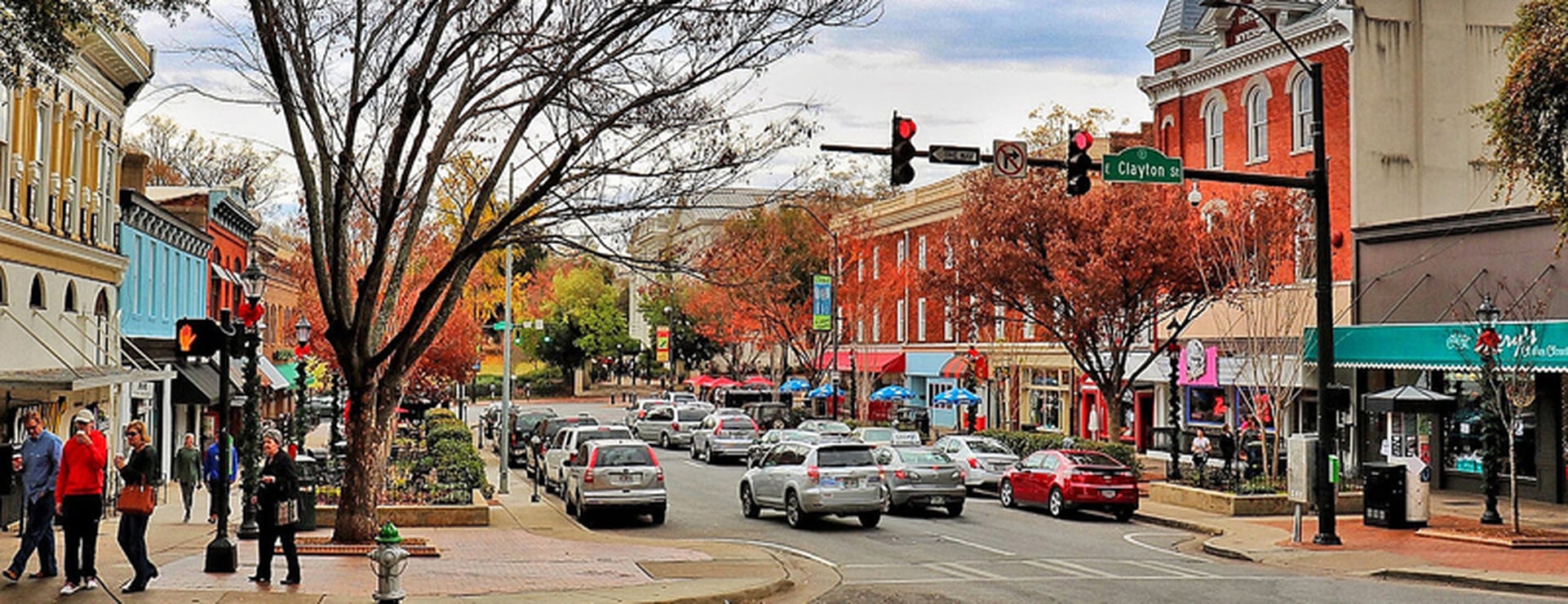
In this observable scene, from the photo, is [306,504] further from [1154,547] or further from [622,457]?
[1154,547]

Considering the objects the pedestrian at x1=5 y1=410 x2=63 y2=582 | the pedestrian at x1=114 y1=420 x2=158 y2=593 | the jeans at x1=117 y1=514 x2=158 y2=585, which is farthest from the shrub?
the pedestrian at x1=5 y1=410 x2=63 y2=582

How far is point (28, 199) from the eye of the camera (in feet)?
79.4

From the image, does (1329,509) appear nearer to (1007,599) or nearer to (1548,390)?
(1007,599)

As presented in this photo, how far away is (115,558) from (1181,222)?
83.9ft

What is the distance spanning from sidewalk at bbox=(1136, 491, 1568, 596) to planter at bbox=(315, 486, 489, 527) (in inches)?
478

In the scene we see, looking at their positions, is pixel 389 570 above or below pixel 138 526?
below

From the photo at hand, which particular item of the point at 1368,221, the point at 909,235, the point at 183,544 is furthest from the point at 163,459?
the point at 909,235

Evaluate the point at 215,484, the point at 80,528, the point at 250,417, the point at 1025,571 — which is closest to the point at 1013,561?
the point at 1025,571

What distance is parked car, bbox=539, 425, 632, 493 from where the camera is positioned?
30875mm

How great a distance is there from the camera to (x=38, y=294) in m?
25.0

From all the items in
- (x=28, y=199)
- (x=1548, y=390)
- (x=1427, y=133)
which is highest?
(x=1427, y=133)

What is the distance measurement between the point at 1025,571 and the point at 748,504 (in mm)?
9105

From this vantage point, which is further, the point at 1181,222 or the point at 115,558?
the point at 1181,222

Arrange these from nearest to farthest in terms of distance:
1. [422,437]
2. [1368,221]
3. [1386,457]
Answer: [1386,457] → [1368,221] → [422,437]
